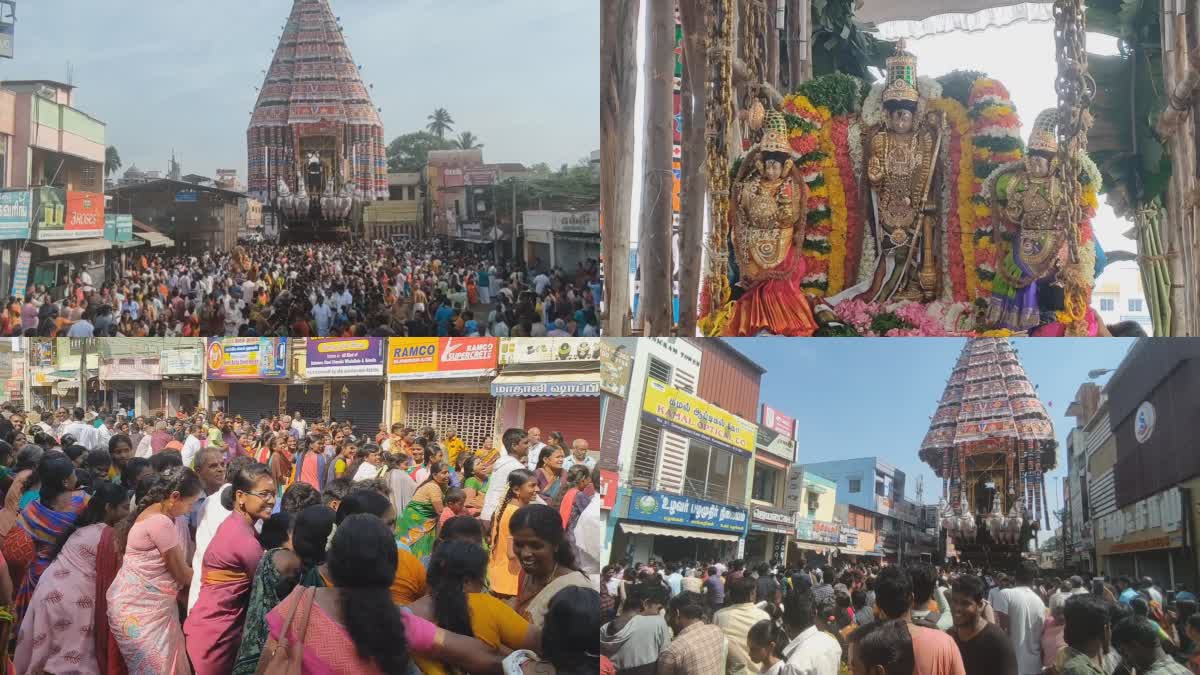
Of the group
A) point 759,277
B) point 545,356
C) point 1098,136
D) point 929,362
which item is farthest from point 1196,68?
point 545,356

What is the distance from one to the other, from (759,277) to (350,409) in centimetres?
338

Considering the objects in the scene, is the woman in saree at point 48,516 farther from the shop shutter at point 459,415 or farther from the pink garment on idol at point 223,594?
the shop shutter at point 459,415

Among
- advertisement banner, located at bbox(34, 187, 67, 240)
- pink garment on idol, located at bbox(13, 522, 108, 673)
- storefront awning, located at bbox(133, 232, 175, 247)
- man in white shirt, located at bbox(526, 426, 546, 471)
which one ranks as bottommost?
pink garment on idol, located at bbox(13, 522, 108, 673)

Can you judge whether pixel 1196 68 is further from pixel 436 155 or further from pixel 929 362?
pixel 436 155

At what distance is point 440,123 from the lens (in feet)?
34.6

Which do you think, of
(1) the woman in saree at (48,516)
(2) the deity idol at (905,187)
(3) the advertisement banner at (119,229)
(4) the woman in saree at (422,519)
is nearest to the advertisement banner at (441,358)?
(4) the woman in saree at (422,519)

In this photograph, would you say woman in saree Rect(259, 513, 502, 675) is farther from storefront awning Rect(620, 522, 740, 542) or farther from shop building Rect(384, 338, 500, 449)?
shop building Rect(384, 338, 500, 449)

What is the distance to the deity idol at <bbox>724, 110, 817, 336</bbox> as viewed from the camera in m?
8.51

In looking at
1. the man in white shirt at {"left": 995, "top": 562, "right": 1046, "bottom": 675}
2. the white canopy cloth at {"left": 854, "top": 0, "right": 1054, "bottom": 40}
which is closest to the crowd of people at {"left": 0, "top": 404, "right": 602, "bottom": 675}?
the man in white shirt at {"left": 995, "top": 562, "right": 1046, "bottom": 675}

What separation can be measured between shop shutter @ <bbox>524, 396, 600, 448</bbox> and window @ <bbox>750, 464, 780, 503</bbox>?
67 centimetres

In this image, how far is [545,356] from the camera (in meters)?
5.56

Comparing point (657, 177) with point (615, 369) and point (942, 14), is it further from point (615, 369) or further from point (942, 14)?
point (942, 14)

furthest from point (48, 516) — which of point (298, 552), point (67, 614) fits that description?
point (298, 552)

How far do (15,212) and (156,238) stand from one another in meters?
1.14
